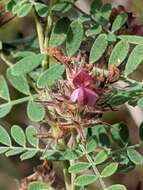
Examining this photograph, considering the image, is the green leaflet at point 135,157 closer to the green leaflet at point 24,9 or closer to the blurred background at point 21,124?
the green leaflet at point 24,9

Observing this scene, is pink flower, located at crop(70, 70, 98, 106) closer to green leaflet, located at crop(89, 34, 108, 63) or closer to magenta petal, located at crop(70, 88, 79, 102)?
magenta petal, located at crop(70, 88, 79, 102)

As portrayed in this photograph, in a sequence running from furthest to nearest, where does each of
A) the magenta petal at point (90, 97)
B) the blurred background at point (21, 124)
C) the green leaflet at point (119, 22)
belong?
the blurred background at point (21, 124) < the green leaflet at point (119, 22) < the magenta petal at point (90, 97)

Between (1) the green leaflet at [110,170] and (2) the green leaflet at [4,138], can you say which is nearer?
(1) the green leaflet at [110,170]

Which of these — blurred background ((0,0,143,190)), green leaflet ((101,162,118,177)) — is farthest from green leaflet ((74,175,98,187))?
blurred background ((0,0,143,190))

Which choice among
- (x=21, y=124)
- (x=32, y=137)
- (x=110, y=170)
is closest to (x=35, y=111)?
(x=32, y=137)

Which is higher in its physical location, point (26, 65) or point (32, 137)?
point (26, 65)

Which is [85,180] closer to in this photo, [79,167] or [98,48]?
[79,167]

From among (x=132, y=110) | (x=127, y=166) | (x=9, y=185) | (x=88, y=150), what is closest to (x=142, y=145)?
(x=127, y=166)

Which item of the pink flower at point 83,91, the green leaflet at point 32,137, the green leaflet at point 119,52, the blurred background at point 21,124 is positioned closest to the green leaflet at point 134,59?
the green leaflet at point 119,52
